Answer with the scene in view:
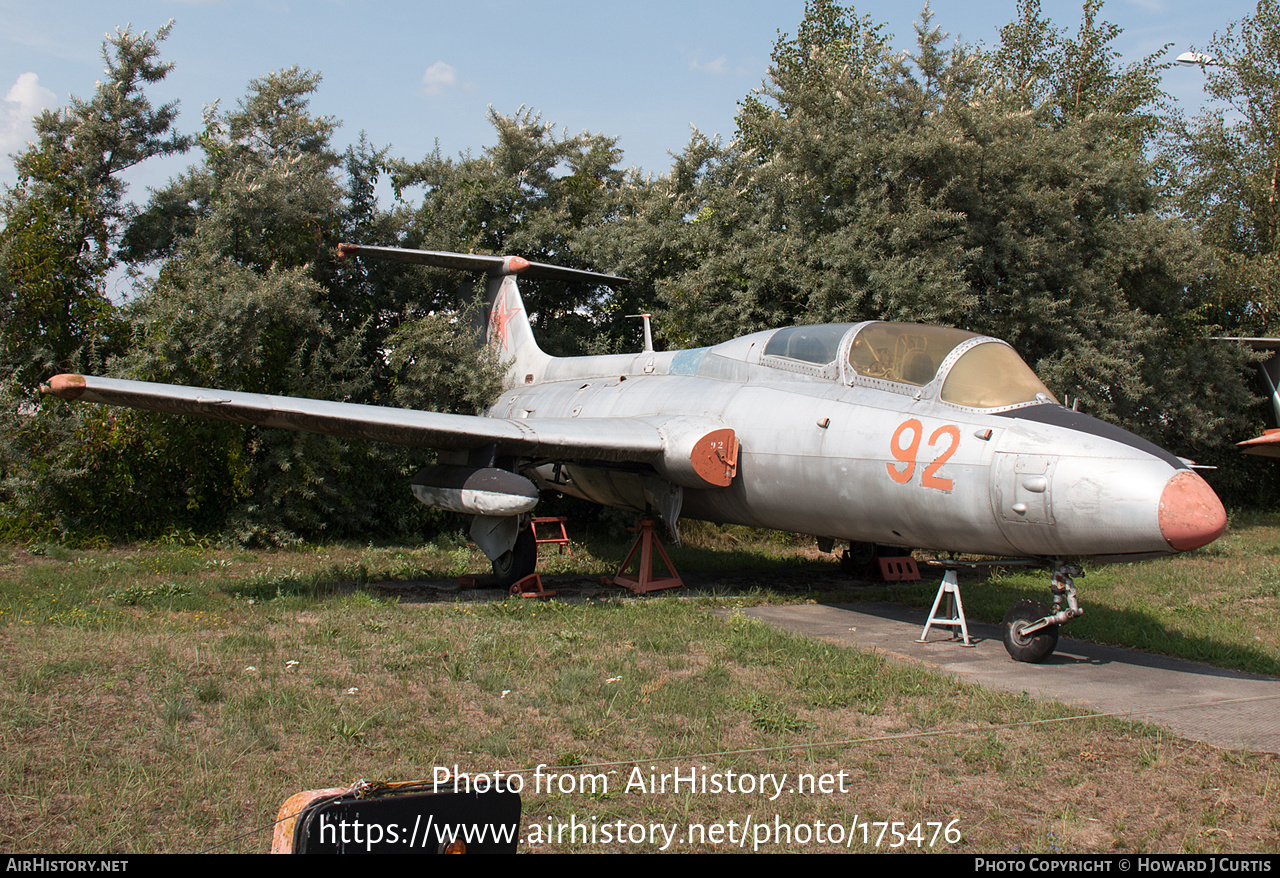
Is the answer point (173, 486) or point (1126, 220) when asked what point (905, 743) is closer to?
point (173, 486)

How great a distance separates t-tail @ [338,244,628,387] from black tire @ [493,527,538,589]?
4.41m

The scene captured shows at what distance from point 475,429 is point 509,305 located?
6298 mm

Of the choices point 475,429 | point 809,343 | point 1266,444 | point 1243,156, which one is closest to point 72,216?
point 475,429

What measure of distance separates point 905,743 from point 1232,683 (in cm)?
332

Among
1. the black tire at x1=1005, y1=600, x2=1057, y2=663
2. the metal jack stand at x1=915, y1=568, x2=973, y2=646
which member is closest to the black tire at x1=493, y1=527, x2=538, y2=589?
the metal jack stand at x1=915, y1=568, x2=973, y2=646

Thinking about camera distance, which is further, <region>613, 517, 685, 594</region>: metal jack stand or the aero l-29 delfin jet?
<region>613, 517, 685, 594</region>: metal jack stand

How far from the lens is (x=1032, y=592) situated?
10.0 metres

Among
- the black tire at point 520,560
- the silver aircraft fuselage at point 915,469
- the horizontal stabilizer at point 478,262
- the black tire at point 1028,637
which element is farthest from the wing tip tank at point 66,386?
the black tire at point 1028,637

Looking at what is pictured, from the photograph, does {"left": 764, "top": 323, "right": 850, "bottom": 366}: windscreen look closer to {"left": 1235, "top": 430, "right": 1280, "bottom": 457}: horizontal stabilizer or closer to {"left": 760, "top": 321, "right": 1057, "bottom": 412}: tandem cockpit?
{"left": 760, "top": 321, "right": 1057, "bottom": 412}: tandem cockpit

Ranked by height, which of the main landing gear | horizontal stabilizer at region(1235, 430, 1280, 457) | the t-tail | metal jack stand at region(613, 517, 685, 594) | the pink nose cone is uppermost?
the t-tail

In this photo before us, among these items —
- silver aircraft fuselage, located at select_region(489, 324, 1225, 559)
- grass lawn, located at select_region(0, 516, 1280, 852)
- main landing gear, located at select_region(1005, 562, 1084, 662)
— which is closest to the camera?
grass lawn, located at select_region(0, 516, 1280, 852)

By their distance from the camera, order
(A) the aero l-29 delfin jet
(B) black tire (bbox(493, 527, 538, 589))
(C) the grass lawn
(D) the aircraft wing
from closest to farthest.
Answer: (C) the grass lawn
(A) the aero l-29 delfin jet
(D) the aircraft wing
(B) black tire (bbox(493, 527, 538, 589))

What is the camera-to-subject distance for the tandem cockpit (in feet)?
21.9

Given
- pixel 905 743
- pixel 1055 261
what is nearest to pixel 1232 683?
pixel 905 743
